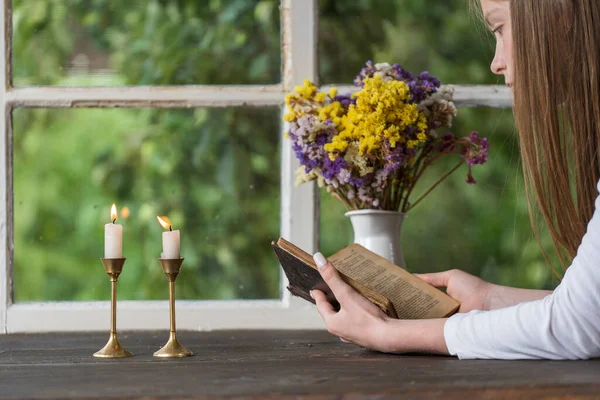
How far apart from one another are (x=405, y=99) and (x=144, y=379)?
87cm

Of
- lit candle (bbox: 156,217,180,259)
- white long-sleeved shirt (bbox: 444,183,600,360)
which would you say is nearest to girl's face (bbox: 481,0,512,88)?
white long-sleeved shirt (bbox: 444,183,600,360)

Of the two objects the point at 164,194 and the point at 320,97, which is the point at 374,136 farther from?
the point at 164,194

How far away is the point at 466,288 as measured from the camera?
1410 millimetres

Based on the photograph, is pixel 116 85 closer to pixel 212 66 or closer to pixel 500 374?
pixel 212 66

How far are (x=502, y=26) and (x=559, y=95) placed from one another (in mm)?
198

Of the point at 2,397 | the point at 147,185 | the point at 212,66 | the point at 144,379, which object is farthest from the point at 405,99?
the point at 2,397

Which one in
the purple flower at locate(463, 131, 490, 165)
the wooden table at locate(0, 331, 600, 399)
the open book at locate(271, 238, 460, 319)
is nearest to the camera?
the wooden table at locate(0, 331, 600, 399)

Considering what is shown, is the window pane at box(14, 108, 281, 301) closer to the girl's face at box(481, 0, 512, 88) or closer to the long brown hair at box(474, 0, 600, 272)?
the girl's face at box(481, 0, 512, 88)

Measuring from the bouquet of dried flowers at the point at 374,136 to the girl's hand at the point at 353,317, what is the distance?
37 centimetres

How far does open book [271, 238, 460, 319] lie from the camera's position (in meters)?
1.22

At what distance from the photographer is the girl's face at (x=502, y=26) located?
4.08 ft

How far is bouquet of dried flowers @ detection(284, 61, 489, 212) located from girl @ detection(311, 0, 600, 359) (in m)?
0.31

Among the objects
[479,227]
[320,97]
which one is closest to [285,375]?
[320,97]

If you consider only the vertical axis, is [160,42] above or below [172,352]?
above
